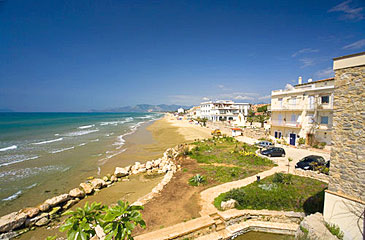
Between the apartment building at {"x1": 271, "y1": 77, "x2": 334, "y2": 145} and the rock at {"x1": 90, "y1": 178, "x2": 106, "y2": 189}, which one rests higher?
the apartment building at {"x1": 271, "y1": 77, "x2": 334, "y2": 145}

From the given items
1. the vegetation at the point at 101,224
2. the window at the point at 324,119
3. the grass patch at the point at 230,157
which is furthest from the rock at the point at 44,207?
the window at the point at 324,119

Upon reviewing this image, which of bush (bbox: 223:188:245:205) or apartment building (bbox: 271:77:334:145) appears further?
apartment building (bbox: 271:77:334:145)

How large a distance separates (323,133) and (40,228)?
1155 inches

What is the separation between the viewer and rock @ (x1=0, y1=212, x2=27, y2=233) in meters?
8.60

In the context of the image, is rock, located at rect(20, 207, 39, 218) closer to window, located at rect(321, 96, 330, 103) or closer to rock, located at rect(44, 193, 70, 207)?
rock, located at rect(44, 193, 70, 207)

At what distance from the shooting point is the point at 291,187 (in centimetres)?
1005

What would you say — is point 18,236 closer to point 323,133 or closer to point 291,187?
point 291,187

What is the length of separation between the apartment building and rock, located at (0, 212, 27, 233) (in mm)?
29508

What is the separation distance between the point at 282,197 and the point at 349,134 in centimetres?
471

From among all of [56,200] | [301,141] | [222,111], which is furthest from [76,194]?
[222,111]

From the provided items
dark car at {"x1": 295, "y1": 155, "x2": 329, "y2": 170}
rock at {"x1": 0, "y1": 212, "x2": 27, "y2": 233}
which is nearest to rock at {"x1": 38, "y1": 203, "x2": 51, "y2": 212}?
rock at {"x1": 0, "y1": 212, "x2": 27, "y2": 233}

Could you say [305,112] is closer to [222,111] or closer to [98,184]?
[98,184]

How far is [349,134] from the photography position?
227 inches

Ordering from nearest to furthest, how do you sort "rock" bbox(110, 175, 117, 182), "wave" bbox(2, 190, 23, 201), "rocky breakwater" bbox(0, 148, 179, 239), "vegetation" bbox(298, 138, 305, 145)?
"rocky breakwater" bbox(0, 148, 179, 239) → "wave" bbox(2, 190, 23, 201) → "rock" bbox(110, 175, 117, 182) → "vegetation" bbox(298, 138, 305, 145)
